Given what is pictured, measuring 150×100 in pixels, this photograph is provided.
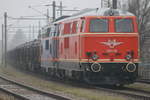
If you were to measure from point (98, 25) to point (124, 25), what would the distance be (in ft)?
3.88

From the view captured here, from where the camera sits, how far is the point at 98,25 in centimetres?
2083

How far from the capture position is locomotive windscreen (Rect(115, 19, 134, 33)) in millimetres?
20769

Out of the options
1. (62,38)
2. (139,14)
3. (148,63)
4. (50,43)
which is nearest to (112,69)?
(62,38)

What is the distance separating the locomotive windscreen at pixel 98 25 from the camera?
68.1ft

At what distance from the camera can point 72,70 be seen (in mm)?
22203

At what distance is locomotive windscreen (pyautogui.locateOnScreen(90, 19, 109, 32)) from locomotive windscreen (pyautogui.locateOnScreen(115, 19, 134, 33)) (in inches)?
19.8

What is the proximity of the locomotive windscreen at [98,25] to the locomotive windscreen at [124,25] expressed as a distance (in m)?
0.50

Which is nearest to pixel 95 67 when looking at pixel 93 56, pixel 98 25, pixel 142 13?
pixel 93 56

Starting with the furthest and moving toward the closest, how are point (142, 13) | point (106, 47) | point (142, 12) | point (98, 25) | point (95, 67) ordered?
point (142, 12) < point (142, 13) < point (98, 25) < point (106, 47) < point (95, 67)

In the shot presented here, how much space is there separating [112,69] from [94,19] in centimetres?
241

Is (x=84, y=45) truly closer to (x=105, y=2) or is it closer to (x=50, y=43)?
(x=50, y=43)

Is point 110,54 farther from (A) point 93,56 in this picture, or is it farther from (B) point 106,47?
(A) point 93,56

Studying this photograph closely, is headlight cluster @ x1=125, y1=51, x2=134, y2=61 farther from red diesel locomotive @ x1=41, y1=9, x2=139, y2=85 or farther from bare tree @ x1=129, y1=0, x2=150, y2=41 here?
bare tree @ x1=129, y1=0, x2=150, y2=41

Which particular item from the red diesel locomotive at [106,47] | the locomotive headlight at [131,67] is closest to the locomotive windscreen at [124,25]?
the red diesel locomotive at [106,47]
